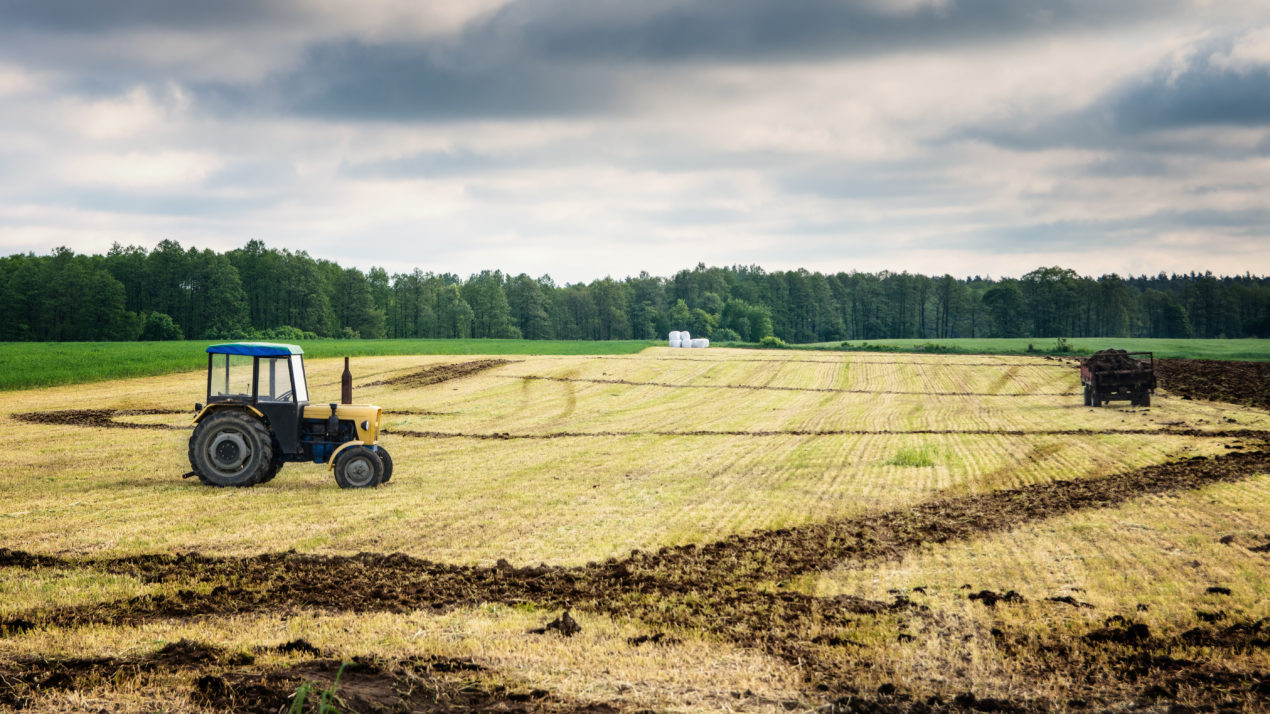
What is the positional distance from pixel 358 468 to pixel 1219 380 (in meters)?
44.7

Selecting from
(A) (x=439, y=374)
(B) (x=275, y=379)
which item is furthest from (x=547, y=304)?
(B) (x=275, y=379)

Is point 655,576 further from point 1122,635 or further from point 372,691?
point 1122,635

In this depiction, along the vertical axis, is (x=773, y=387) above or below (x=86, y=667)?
above

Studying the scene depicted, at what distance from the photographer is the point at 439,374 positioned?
51.9 meters

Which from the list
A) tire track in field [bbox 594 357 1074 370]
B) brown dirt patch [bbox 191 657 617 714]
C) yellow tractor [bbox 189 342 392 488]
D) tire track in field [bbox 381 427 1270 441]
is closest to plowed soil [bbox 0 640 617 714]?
brown dirt patch [bbox 191 657 617 714]

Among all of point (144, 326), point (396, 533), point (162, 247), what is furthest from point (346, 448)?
point (162, 247)

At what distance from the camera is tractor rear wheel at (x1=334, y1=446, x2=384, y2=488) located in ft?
58.1

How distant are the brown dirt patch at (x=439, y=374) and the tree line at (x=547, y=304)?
4911cm

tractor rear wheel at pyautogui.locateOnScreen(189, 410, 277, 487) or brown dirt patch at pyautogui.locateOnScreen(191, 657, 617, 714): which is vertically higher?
tractor rear wheel at pyautogui.locateOnScreen(189, 410, 277, 487)

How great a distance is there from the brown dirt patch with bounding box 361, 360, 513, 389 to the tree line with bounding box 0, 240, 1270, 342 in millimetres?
49112

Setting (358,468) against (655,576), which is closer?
(655,576)

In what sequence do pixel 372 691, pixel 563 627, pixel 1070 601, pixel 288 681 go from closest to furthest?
pixel 372 691 → pixel 288 681 → pixel 563 627 → pixel 1070 601

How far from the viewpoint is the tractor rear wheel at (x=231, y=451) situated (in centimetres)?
1756

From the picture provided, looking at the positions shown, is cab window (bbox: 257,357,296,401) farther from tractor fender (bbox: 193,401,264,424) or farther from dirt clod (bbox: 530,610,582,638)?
dirt clod (bbox: 530,610,582,638)
